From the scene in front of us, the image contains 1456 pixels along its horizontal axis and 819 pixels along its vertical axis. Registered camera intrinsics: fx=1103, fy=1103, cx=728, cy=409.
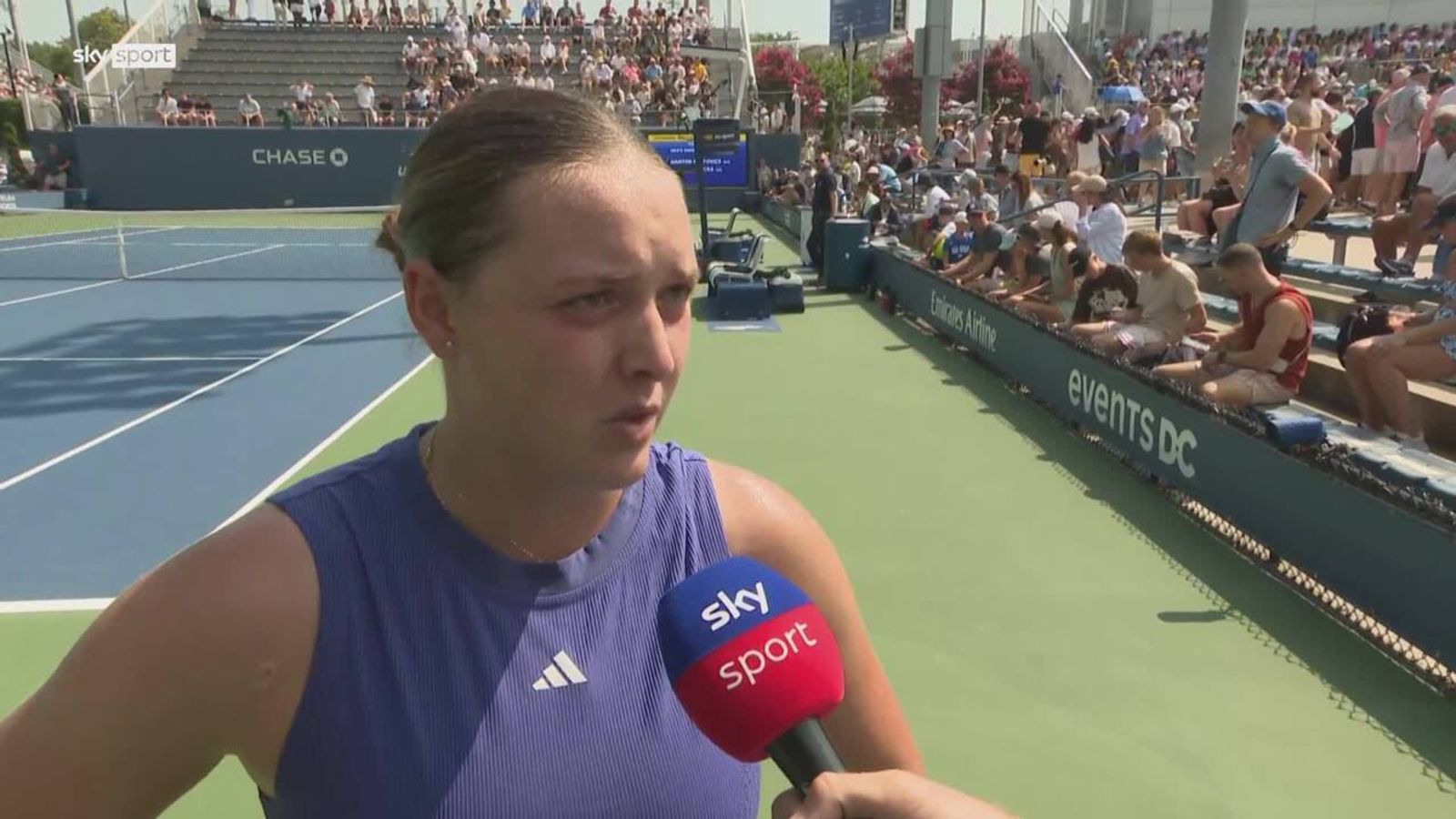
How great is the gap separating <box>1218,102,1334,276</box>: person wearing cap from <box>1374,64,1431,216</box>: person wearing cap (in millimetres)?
3638

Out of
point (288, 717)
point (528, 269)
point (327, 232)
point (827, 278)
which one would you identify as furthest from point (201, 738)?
point (327, 232)

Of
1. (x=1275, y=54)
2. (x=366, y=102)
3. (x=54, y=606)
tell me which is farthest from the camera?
(x=1275, y=54)

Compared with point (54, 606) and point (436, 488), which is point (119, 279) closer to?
point (54, 606)

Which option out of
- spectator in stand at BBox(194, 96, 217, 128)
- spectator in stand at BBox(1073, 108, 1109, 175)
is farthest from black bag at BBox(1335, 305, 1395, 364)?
spectator in stand at BBox(194, 96, 217, 128)

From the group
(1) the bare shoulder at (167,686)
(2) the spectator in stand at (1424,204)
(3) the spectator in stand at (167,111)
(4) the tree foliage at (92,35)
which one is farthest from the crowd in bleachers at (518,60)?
(4) the tree foliage at (92,35)

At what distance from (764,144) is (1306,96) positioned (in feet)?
71.8

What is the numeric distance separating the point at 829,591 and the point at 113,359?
42.0ft

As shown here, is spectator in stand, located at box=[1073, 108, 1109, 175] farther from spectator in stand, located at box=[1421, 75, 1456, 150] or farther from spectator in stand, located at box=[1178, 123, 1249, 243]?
spectator in stand, located at box=[1421, 75, 1456, 150]

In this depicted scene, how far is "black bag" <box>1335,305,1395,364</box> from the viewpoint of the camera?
288 inches

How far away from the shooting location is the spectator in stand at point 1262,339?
700cm

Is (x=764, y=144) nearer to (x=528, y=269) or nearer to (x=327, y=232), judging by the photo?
(x=327, y=232)

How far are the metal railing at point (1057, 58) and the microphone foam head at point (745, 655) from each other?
104 feet

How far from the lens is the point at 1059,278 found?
10.8 metres

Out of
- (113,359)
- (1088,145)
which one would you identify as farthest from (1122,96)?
(113,359)
